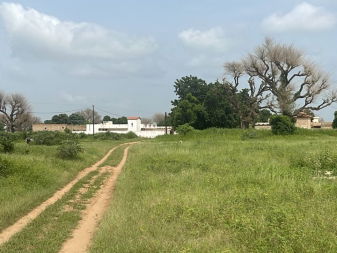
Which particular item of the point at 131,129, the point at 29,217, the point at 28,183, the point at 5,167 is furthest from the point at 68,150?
the point at 131,129

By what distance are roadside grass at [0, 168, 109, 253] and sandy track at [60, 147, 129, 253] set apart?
15 cm

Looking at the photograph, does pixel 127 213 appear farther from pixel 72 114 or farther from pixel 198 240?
pixel 72 114

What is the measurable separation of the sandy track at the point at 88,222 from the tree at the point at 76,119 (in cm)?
12009

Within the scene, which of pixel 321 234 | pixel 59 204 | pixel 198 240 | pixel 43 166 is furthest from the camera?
pixel 43 166

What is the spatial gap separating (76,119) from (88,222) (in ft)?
417

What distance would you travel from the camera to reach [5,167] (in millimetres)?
15672

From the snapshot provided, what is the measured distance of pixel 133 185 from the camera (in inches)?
572

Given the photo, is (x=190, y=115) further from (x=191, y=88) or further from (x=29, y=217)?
(x=29, y=217)

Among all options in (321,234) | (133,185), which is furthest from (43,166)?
(321,234)

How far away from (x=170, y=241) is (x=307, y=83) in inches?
2430

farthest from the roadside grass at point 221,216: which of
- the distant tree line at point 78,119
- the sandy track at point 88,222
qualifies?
the distant tree line at point 78,119

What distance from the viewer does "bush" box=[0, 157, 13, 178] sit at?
15.3 metres

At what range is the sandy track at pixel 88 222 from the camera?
25.3ft

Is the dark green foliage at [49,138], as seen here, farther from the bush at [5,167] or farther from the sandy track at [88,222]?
the sandy track at [88,222]
